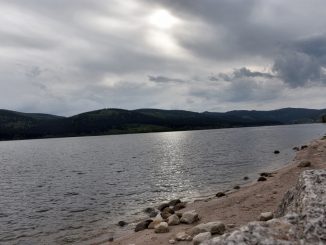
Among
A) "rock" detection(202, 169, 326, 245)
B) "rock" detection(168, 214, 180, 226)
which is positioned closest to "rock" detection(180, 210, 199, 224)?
"rock" detection(168, 214, 180, 226)

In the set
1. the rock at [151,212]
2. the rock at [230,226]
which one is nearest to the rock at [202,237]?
the rock at [230,226]

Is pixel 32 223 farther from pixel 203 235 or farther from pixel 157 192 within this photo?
pixel 203 235

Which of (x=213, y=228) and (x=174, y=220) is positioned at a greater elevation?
(x=213, y=228)

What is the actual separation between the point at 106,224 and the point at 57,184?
30.9 meters

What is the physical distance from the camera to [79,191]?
49906 mm

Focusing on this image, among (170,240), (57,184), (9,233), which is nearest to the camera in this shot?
(170,240)

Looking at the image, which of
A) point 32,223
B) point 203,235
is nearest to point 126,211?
point 32,223

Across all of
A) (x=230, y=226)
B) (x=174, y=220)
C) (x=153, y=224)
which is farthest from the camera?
(x=153, y=224)

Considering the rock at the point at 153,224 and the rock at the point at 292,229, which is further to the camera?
the rock at the point at 153,224

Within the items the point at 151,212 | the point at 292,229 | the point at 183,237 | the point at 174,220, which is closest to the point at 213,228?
the point at 183,237

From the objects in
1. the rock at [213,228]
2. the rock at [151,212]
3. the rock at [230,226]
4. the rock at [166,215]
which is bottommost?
the rock at [151,212]

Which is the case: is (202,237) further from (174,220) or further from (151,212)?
(151,212)

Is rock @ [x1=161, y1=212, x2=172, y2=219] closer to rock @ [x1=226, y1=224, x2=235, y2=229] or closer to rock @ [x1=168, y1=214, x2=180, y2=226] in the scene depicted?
rock @ [x1=168, y1=214, x2=180, y2=226]

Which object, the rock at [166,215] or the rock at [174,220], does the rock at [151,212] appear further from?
the rock at [174,220]
